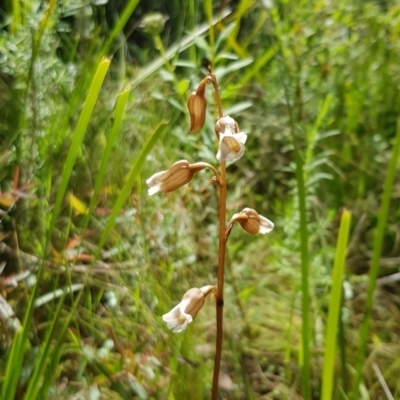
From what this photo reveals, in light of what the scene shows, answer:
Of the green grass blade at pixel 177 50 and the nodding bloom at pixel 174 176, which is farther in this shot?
the green grass blade at pixel 177 50

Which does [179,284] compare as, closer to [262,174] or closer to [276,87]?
[262,174]

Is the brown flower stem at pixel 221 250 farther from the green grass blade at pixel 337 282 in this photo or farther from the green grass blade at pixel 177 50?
the green grass blade at pixel 177 50

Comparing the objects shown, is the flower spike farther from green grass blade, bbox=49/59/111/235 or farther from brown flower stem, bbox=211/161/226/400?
green grass blade, bbox=49/59/111/235

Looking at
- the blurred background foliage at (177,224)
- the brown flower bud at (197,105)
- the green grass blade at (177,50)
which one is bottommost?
the blurred background foliage at (177,224)

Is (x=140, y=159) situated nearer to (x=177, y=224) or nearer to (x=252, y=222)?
(x=252, y=222)

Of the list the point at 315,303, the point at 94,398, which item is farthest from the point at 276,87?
the point at 94,398

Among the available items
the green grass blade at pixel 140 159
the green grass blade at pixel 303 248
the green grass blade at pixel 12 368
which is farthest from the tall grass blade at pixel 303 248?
the green grass blade at pixel 12 368

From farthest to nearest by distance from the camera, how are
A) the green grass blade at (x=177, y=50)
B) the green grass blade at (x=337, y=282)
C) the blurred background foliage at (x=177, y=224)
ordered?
the green grass blade at (x=177, y=50), the blurred background foliage at (x=177, y=224), the green grass blade at (x=337, y=282)
